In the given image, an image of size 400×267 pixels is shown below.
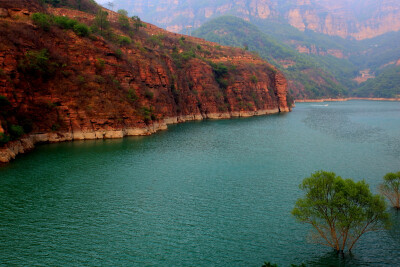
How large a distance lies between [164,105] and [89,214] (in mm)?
56772

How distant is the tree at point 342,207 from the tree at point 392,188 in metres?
6.95

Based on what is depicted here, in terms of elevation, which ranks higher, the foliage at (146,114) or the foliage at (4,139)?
the foliage at (146,114)

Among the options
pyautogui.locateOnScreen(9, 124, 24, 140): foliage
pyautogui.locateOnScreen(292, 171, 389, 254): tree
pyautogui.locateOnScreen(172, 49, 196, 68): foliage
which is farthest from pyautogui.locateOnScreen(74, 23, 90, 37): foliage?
pyautogui.locateOnScreen(292, 171, 389, 254): tree

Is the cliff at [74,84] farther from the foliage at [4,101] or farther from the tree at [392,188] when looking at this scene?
the tree at [392,188]

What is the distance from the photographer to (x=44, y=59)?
53.2 metres

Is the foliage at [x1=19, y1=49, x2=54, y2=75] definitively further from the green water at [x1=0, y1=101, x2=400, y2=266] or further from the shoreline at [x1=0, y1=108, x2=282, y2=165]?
the green water at [x1=0, y1=101, x2=400, y2=266]

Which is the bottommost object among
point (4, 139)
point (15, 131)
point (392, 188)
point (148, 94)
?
point (392, 188)

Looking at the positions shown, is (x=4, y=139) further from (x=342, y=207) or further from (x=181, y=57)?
(x=181, y=57)

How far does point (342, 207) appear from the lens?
1858 centimetres

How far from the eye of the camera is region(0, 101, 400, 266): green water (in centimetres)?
1920

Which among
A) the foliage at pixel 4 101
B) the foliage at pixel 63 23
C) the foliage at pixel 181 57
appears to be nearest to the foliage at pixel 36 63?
the foliage at pixel 4 101

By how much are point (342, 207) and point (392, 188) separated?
33.5 ft

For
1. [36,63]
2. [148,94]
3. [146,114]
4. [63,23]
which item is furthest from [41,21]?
[146,114]

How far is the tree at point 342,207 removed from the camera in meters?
18.0
